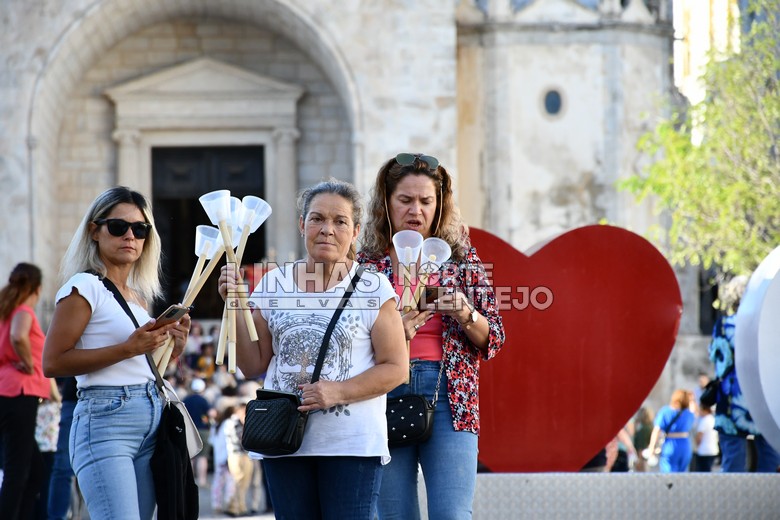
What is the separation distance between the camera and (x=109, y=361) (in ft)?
14.8

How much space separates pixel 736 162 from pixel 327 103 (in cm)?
740

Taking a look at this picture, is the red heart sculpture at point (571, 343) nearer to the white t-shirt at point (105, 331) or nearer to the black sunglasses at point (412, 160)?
the black sunglasses at point (412, 160)

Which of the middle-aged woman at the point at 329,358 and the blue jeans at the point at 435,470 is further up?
the middle-aged woman at the point at 329,358

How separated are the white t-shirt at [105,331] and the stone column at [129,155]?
17152mm

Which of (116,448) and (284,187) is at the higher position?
(284,187)

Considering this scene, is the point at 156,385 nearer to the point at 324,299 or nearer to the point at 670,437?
the point at 324,299

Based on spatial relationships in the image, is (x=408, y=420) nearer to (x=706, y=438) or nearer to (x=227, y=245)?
(x=227, y=245)

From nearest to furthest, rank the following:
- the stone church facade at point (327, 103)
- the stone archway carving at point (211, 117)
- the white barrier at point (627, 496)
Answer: the white barrier at point (627, 496)
the stone church facade at point (327, 103)
the stone archway carving at point (211, 117)

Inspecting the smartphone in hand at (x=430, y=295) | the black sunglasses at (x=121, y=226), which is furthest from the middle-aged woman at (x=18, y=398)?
the smartphone in hand at (x=430, y=295)

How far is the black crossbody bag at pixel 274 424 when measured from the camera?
4.05m

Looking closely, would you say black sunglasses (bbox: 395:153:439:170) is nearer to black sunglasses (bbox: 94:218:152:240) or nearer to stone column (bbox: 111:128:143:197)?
black sunglasses (bbox: 94:218:152:240)

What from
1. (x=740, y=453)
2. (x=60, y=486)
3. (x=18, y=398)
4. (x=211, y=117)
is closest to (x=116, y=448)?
(x=18, y=398)

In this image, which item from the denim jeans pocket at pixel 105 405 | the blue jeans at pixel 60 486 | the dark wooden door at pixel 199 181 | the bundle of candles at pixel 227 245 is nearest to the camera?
the bundle of candles at pixel 227 245

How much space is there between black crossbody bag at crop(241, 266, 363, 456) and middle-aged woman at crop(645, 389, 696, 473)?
26.9 ft
